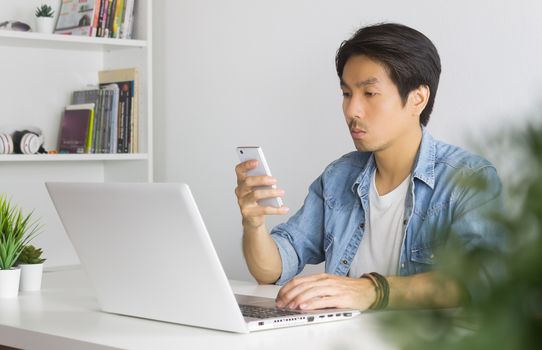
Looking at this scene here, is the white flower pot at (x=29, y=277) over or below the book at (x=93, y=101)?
below

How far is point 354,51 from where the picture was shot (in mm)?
2158

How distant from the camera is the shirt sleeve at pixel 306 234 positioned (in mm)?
2232

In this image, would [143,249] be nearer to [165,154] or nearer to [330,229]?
[330,229]

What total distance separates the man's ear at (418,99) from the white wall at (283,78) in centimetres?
39

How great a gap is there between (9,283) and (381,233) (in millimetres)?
879

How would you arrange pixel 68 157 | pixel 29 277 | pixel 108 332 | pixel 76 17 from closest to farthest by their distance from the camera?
pixel 108 332 < pixel 29 277 < pixel 68 157 < pixel 76 17

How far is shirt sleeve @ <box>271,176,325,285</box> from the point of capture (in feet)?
7.32

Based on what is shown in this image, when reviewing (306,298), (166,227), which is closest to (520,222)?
(166,227)

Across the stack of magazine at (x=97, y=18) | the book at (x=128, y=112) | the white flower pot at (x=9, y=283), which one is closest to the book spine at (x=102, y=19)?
the stack of magazine at (x=97, y=18)

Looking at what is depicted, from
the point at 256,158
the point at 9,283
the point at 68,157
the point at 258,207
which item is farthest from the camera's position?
the point at 68,157

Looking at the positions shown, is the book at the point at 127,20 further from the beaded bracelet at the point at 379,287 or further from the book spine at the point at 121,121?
the beaded bracelet at the point at 379,287

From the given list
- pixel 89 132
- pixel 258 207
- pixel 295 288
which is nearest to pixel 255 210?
pixel 258 207

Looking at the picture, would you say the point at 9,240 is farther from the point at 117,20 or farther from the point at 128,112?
the point at 117,20

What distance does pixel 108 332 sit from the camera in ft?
4.84
